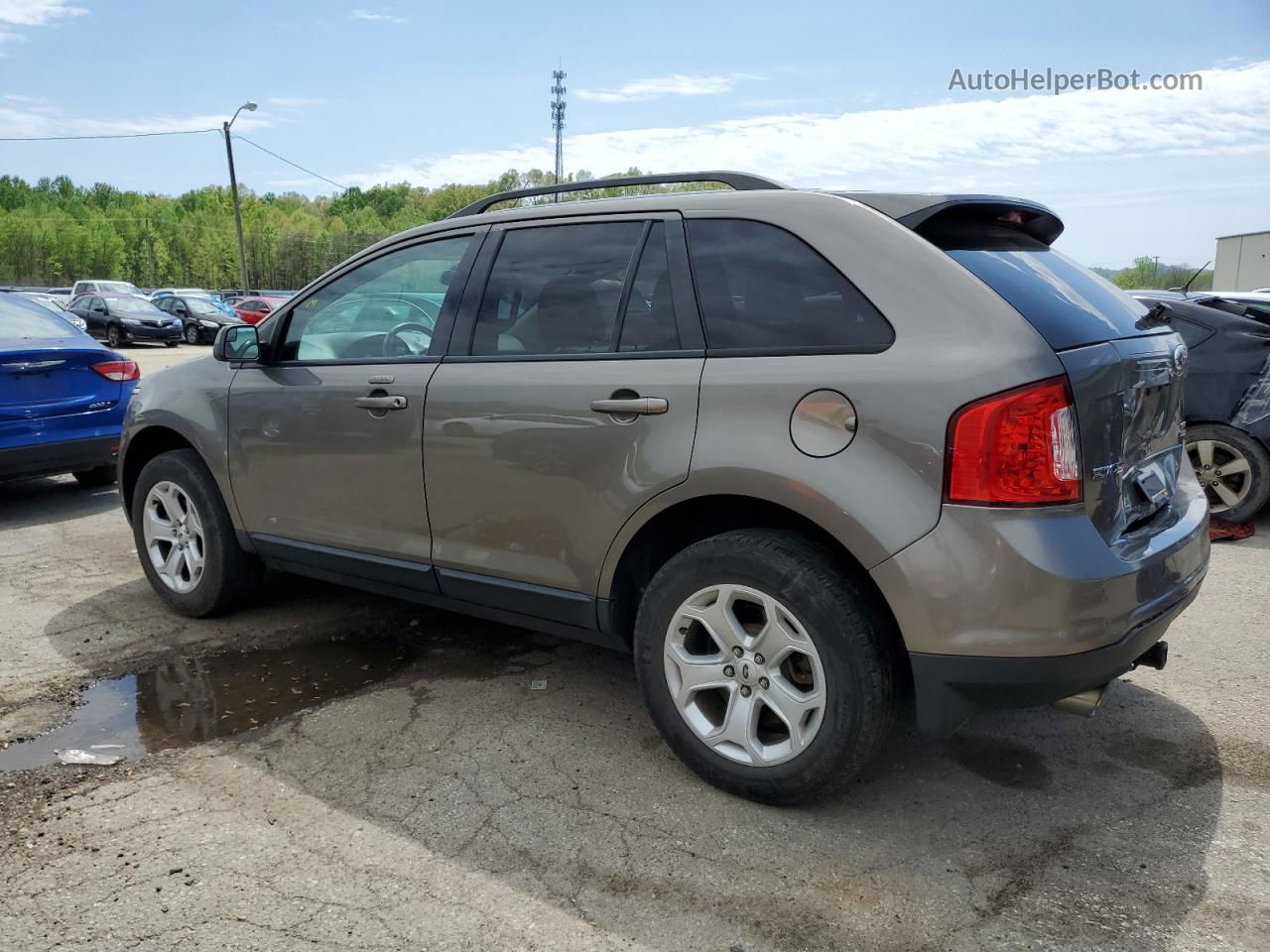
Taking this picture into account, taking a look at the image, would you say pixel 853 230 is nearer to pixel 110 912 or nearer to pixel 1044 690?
pixel 1044 690

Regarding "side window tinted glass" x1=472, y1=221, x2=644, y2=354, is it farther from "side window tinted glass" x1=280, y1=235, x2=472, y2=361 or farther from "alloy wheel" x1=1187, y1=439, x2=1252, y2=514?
"alloy wheel" x1=1187, y1=439, x2=1252, y2=514

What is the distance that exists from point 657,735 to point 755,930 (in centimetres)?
111

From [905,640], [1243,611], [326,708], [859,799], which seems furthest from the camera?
[1243,611]

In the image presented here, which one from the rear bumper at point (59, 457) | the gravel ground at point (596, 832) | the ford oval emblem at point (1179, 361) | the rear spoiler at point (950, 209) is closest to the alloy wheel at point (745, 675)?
the gravel ground at point (596, 832)

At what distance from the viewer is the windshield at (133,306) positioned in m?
29.3

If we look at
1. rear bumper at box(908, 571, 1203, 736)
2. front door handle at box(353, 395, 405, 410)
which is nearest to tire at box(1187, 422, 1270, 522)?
rear bumper at box(908, 571, 1203, 736)

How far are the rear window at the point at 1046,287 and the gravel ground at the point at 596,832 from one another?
141cm

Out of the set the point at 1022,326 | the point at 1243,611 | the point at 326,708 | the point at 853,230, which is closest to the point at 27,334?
the point at 326,708

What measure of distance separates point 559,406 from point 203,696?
74.4 inches

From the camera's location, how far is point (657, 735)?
3.49 metres

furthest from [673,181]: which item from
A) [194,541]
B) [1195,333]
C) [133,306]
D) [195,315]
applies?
[195,315]

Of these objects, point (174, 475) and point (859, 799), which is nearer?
point (859, 799)

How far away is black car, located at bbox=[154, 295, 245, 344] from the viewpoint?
106 ft

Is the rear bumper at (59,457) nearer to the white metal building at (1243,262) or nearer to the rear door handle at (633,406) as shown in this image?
the rear door handle at (633,406)
